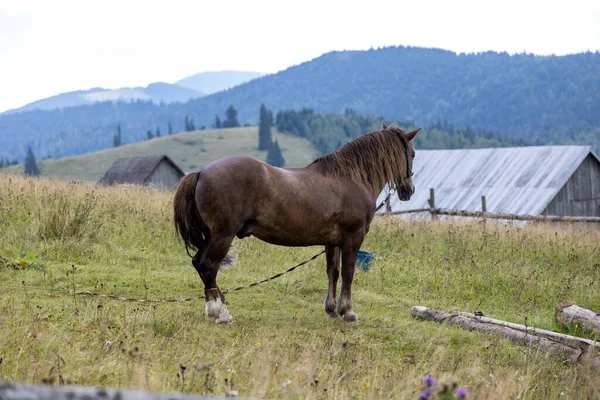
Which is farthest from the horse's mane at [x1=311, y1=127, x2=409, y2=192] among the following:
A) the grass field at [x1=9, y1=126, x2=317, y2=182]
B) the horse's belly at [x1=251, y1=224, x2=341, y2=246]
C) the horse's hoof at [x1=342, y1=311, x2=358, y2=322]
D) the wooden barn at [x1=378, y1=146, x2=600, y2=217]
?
the grass field at [x1=9, y1=126, x2=317, y2=182]

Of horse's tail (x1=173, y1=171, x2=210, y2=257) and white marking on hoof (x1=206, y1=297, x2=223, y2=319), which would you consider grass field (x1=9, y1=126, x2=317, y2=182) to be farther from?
white marking on hoof (x1=206, y1=297, x2=223, y2=319)

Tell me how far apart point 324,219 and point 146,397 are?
20.6 ft

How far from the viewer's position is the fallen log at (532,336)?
699 centimetres

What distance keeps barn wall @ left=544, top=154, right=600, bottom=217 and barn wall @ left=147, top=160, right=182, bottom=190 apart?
2385 cm

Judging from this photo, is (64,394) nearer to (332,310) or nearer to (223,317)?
(223,317)

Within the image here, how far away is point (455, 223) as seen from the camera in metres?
17.0

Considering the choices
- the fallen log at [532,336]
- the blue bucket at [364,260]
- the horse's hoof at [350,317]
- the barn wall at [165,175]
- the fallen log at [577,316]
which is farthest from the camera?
the barn wall at [165,175]

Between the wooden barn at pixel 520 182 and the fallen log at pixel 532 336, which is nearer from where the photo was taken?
the fallen log at pixel 532 336

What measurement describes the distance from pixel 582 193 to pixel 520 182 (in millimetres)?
3667

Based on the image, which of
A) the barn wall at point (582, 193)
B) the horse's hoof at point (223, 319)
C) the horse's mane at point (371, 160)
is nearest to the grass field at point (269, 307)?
the horse's hoof at point (223, 319)

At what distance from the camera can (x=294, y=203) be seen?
7594mm

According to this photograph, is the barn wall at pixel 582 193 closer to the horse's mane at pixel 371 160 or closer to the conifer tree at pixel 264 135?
the horse's mane at pixel 371 160

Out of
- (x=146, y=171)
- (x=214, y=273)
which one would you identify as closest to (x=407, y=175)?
(x=214, y=273)

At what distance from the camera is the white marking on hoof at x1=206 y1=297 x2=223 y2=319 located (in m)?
7.45
